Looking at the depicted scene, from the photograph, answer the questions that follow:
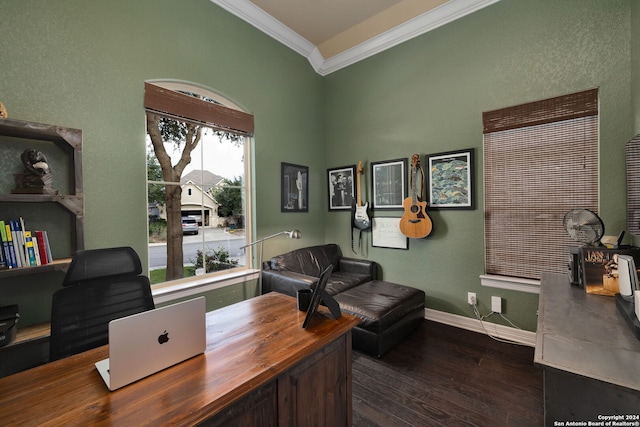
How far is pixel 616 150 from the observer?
209 centimetres

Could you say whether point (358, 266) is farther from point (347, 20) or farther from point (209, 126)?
point (347, 20)

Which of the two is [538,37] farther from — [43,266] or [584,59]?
[43,266]

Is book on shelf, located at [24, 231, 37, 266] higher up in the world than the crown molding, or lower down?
lower down

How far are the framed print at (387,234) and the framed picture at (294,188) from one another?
1.01m

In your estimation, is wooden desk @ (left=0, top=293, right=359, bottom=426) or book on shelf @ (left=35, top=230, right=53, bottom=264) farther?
book on shelf @ (left=35, top=230, right=53, bottom=264)

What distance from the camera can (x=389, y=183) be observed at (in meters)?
3.34

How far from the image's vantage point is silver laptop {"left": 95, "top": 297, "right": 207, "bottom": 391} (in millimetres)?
838

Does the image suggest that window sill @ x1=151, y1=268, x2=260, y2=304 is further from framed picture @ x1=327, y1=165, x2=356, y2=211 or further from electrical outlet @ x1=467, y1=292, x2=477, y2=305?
electrical outlet @ x1=467, y1=292, x2=477, y2=305

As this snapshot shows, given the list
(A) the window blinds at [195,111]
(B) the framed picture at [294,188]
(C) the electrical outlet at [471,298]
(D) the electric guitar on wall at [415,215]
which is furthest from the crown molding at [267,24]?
(C) the electrical outlet at [471,298]

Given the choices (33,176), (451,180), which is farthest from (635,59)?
(33,176)

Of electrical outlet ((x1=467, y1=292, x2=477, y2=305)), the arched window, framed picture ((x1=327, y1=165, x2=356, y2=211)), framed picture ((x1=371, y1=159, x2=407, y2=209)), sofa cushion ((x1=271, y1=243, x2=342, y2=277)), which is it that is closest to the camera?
the arched window

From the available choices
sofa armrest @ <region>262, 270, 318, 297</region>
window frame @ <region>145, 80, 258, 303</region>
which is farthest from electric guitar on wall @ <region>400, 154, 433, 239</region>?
window frame @ <region>145, 80, 258, 303</region>

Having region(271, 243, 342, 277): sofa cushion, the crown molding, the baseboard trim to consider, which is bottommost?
the baseboard trim

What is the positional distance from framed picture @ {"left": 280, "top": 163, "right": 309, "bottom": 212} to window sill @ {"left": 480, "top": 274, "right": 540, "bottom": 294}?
2.31 metres
